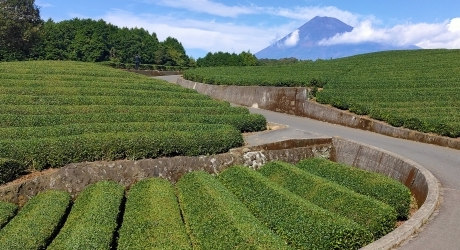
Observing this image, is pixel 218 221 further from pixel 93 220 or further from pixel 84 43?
pixel 84 43

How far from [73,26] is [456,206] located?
70127 millimetres

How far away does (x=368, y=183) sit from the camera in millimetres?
12312

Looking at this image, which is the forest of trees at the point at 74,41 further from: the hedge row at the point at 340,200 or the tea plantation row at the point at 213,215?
the hedge row at the point at 340,200

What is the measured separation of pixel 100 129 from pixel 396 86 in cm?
2046

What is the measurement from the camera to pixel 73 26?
227ft

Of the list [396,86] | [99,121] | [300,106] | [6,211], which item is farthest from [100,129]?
[396,86]

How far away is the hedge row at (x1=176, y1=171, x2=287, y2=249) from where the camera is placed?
8297 mm

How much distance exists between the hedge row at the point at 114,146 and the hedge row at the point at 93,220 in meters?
1.39

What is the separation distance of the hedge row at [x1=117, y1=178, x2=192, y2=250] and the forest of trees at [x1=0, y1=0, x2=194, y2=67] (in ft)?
140

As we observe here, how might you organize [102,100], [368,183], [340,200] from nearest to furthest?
[340,200] < [368,183] < [102,100]

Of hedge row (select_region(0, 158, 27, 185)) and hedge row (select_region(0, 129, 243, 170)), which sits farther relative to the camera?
hedge row (select_region(0, 129, 243, 170))

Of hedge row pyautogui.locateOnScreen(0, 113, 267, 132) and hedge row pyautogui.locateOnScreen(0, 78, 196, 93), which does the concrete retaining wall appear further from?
hedge row pyautogui.locateOnScreen(0, 78, 196, 93)

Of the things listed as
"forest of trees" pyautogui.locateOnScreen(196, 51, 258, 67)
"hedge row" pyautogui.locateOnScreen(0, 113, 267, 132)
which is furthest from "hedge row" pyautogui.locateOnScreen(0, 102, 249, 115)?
"forest of trees" pyautogui.locateOnScreen(196, 51, 258, 67)

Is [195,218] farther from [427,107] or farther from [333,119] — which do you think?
[427,107]
